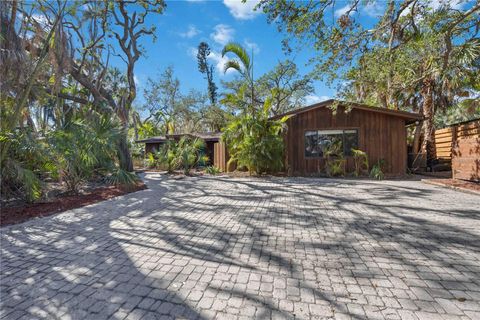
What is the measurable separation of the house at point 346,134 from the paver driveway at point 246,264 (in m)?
6.55

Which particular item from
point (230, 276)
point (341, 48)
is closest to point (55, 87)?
point (230, 276)

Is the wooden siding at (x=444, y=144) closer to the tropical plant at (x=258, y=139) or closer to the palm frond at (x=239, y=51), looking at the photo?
the tropical plant at (x=258, y=139)

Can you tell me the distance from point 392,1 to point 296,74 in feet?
56.1

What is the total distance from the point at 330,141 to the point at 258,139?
3.77 metres

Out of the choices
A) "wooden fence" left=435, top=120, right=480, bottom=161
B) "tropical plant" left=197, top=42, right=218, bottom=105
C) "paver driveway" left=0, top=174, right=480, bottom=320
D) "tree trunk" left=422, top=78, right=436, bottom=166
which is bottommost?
"paver driveway" left=0, top=174, right=480, bottom=320

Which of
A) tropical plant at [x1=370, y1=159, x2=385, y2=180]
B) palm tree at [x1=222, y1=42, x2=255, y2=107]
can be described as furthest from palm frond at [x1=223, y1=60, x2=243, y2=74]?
tropical plant at [x1=370, y1=159, x2=385, y2=180]

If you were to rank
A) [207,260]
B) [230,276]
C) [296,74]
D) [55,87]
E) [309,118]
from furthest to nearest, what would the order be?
[296,74] → [309,118] → [55,87] → [207,260] → [230,276]

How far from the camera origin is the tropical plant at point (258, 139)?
35.0 feet

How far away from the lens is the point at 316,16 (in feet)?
20.5

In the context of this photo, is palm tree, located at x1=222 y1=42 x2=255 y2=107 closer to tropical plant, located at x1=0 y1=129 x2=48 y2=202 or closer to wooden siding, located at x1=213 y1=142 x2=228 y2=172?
wooden siding, located at x1=213 y1=142 x2=228 y2=172

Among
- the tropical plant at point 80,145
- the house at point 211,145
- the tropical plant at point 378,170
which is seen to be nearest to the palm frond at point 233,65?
the house at point 211,145

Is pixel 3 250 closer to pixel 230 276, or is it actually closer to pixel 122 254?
pixel 122 254

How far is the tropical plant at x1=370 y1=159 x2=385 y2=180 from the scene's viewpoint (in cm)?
1005

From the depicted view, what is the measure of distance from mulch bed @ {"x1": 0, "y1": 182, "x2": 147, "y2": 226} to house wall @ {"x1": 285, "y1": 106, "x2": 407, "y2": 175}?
27.1 ft
